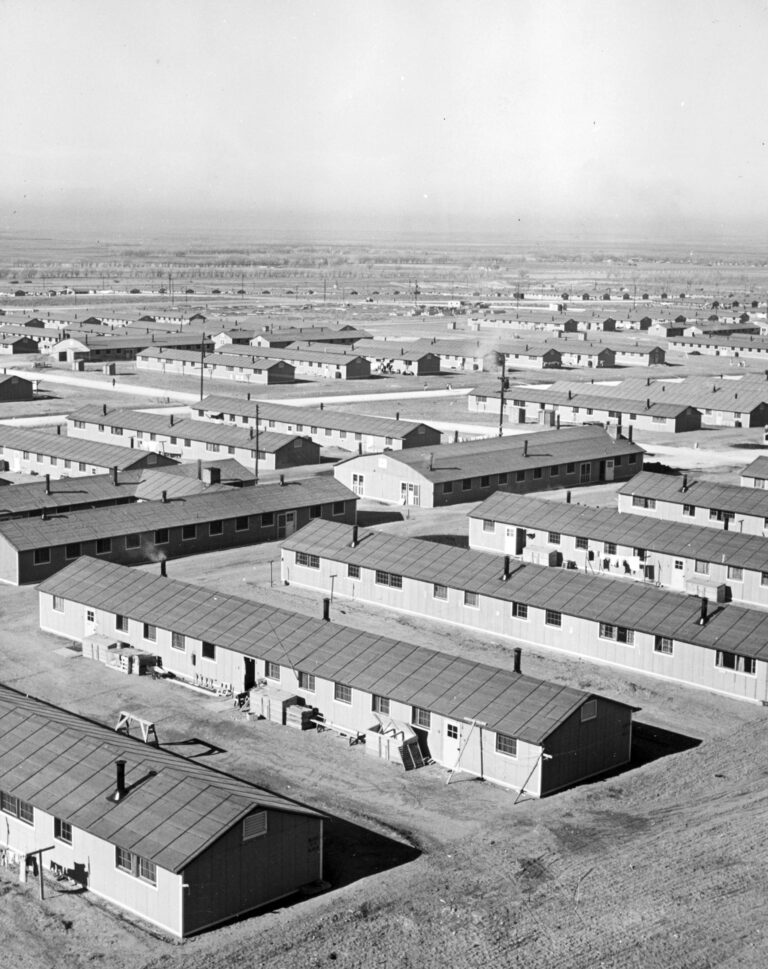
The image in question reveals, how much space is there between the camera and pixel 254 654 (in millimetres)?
38062

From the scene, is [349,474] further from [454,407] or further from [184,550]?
[454,407]

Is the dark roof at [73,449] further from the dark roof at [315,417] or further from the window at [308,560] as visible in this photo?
the window at [308,560]

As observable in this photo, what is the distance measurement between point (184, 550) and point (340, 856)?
93.8ft

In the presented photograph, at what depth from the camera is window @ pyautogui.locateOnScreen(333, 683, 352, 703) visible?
1407 inches

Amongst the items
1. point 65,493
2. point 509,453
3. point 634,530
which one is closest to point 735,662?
point 634,530

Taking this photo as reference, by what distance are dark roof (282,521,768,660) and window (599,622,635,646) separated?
0.88ft

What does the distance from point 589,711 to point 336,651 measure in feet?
25.4

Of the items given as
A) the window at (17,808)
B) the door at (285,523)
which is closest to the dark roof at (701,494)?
the door at (285,523)

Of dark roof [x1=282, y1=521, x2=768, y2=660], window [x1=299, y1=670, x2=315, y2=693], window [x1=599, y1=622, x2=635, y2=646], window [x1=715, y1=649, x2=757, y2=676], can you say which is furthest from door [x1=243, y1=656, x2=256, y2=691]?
window [x1=715, y1=649, x2=757, y2=676]

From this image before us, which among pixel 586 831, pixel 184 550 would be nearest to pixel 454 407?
pixel 184 550

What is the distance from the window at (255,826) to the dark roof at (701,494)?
3759 cm

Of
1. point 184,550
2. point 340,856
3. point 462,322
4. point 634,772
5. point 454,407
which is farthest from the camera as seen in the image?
point 462,322

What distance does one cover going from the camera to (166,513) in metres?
55.9

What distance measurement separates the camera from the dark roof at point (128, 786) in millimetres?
25672
